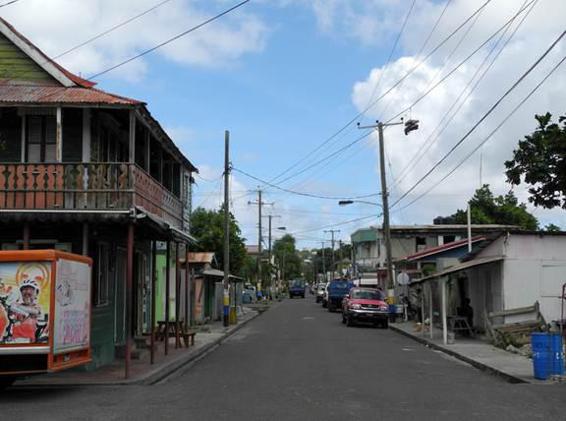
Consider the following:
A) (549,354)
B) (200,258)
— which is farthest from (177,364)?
(200,258)

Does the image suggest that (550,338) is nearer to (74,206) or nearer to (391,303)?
(74,206)

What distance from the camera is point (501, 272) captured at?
24.1m

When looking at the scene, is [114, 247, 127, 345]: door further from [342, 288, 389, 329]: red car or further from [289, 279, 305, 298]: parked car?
[289, 279, 305, 298]: parked car

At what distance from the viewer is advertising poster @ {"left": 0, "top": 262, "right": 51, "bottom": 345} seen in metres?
11.6

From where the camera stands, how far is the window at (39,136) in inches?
674

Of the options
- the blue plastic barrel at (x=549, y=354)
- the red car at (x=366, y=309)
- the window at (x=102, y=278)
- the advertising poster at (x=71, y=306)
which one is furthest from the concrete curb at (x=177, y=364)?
the red car at (x=366, y=309)

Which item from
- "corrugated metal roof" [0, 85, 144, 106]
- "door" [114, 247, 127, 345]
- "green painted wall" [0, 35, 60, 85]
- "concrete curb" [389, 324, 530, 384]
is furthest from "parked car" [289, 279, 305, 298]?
"corrugated metal roof" [0, 85, 144, 106]

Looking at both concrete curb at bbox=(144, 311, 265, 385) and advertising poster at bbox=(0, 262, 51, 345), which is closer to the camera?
advertising poster at bbox=(0, 262, 51, 345)

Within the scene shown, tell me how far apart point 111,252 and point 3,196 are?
4008mm

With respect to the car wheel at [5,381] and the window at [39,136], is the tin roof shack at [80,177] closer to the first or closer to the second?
the window at [39,136]

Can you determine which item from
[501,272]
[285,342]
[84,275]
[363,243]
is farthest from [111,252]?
[363,243]

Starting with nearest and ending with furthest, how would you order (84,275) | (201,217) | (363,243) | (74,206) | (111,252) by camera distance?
(84,275), (74,206), (111,252), (201,217), (363,243)

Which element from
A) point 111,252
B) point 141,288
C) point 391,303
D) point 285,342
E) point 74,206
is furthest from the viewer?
point 391,303

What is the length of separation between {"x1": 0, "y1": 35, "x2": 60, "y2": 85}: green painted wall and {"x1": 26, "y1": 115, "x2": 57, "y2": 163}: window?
1668 mm
